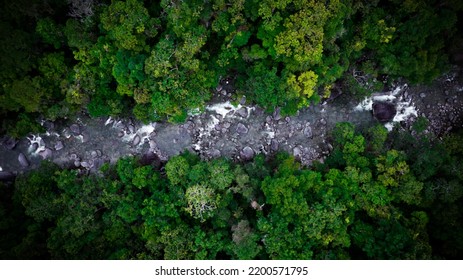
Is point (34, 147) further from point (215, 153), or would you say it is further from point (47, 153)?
point (215, 153)

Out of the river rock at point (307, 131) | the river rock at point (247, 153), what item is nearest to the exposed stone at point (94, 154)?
the river rock at point (247, 153)

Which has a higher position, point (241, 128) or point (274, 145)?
point (241, 128)

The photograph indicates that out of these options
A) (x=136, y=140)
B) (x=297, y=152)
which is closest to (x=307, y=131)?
(x=297, y=152)

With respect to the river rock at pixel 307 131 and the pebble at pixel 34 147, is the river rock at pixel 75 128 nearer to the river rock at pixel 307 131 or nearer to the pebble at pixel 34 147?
the pebble at pixel 34 147

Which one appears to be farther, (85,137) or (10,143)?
(85,137)

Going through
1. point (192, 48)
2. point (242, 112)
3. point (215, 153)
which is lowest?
point (215, 153)

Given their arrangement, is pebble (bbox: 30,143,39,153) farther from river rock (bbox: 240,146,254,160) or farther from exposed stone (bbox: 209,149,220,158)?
river rock (bbox: 240,146,254,160)
